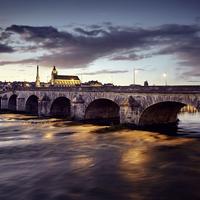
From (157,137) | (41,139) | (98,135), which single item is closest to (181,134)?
(157,137)

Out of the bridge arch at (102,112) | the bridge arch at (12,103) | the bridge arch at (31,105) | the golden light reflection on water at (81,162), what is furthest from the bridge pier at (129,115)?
the bridge arch at (12,103)

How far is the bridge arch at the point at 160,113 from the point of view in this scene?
44.4m

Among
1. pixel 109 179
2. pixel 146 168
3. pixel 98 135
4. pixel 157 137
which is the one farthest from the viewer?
pixel 98 135

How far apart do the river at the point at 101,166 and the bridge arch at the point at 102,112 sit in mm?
16119

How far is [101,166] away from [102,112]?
35961mm

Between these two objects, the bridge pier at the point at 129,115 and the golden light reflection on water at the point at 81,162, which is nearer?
the golden light reflection on water at the point at 81,162

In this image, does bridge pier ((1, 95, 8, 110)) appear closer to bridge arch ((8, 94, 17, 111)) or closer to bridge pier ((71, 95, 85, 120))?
bridge arch ((8, 94, 17, 111))

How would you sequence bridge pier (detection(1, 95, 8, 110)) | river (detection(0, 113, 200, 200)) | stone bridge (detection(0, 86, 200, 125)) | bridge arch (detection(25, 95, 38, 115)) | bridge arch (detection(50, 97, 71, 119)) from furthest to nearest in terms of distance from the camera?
bridge pier (detection(1, 95, 8, 110)) → bridge arch (detection(25, 95, 38, 115)) → bridge arch (detection(50, 97, 71, 119)) → stone bridge (detection(0, 86, 200, 125)) → river (detection(0, 113, 200, 200))

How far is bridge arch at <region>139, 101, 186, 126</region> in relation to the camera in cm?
4445

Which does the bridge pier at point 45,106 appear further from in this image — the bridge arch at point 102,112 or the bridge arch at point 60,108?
the bridge arch at point 102,112

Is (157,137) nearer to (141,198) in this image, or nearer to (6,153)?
(6,153)

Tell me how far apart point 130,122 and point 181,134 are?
298 inches

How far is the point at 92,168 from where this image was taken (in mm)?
25453

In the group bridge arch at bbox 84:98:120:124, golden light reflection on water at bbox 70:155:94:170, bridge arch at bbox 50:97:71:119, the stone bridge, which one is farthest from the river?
bridge arch at bbox 50:97:71:119
